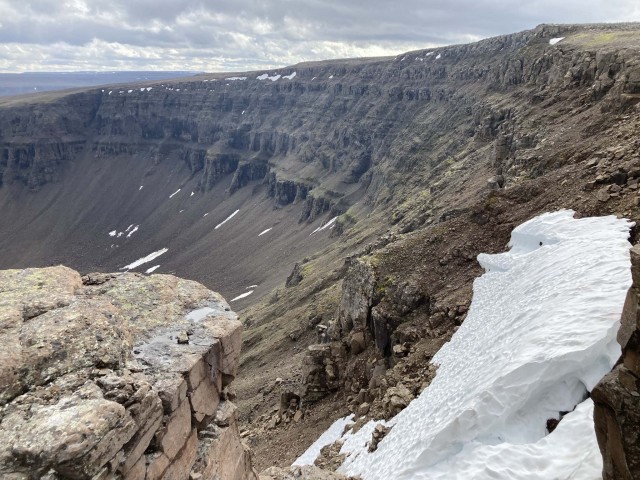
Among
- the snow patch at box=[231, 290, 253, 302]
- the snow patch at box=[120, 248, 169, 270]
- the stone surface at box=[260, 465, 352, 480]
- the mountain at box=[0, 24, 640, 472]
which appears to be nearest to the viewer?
the stone surface at box=[260, 465, 352, 480]

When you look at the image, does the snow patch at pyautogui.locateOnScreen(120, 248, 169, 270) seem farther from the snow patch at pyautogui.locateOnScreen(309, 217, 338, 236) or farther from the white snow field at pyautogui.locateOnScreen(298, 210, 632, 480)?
the white snow field at pyautogui.locateOnScreen(298, 210, 632, 480)

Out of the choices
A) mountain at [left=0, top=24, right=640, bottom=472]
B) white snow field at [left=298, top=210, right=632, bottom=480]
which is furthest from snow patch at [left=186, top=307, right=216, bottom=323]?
mountain at [left=0, top=24, right=640, bottom=472]

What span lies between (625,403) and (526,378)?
4.51 meters

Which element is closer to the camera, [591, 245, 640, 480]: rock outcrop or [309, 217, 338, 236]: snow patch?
[591, 245, 640, 480]: rock outcrop

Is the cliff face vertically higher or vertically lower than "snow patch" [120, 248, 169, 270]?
higher

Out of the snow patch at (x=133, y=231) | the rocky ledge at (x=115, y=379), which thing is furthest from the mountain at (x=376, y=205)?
the rocky ledge at (x=115, y=379)

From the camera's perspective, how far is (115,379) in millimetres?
11133

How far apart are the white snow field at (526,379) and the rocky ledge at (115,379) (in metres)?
6.34

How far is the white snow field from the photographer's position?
12.0 meters

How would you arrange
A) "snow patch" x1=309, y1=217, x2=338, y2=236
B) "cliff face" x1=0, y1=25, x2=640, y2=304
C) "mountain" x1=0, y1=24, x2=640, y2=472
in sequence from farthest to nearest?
"snow patch" x1=309, y1=217, x2=338, y2=236 → "cliff face" x1=0, y1=25, x2=640, y2=304 → "mountain" x1=0, y1=24, x2=640, y2=472

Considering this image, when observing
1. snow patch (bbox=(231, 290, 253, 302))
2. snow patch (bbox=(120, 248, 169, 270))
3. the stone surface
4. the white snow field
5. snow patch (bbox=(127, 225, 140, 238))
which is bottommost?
snow patch (bbox=(120, 248, 169, 270))

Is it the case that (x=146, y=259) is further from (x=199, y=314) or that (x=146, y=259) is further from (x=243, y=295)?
(x=199, y=314)

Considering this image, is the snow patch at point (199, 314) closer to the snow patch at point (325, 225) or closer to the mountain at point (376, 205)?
the mountain at point (376, 205)

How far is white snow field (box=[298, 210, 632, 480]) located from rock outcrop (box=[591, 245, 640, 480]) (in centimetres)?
117
